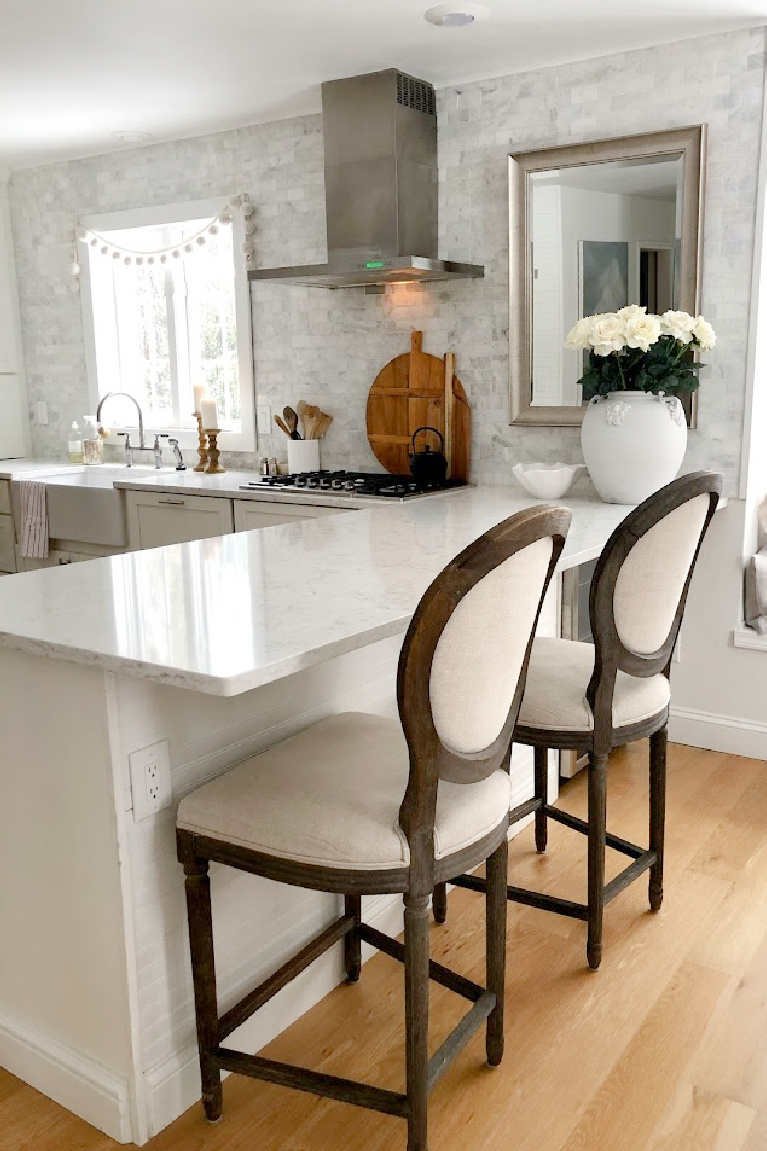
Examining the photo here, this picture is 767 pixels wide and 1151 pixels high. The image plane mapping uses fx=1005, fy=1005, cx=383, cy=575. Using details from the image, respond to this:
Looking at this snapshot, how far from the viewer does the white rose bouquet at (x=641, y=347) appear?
3.23m

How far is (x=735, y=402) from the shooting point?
11.5ft

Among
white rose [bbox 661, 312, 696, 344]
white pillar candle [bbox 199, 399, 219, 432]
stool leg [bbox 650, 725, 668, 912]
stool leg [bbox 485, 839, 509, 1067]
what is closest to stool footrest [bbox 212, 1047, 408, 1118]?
stool leg [bbox 485, 839, 509, 1067]

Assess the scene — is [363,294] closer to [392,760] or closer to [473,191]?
[473,191]

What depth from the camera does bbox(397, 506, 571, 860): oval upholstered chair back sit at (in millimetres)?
1479

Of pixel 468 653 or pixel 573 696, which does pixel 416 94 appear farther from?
pixel 468 653

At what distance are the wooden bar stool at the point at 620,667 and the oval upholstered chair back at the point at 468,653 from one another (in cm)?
45

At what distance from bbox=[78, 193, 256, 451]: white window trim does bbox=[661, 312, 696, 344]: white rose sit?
6.78 feet

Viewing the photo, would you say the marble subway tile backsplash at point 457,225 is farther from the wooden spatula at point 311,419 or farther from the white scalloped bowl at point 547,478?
the white scalloped bowl at point 547,478

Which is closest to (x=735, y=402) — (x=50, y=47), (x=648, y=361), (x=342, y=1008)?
(x=648, y=361)

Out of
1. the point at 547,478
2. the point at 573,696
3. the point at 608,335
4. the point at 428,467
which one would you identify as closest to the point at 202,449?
the point at 428,467

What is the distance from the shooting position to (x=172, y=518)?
4387mm

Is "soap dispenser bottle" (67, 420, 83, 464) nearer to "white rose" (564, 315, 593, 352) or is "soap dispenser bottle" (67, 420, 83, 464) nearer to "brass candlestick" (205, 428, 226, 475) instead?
"brass candlestick" (205, 428, 226, 475)

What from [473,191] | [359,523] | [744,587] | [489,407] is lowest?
[744,587]

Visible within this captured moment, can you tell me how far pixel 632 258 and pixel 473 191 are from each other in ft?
2.52
